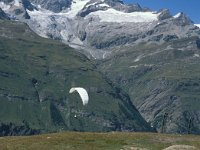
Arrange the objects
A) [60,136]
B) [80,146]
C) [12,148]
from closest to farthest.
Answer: [12,148] → [80,146] → [60,136]

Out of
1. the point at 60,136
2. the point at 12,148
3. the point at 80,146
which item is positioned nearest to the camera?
the point at 12,148

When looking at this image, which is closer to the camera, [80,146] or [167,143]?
[80,146]

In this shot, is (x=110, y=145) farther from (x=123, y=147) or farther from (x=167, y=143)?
(x=167, y=143)

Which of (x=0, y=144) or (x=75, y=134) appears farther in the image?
(x=75, y=134)

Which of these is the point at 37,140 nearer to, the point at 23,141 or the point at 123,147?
the point at 23,141

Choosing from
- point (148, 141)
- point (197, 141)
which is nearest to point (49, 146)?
point (148, 141)

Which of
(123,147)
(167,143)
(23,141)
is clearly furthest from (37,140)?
(167,143)
